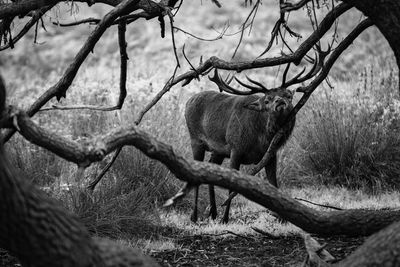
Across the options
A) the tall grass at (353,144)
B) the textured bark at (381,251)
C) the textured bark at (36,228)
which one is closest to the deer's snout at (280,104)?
the tall grass at (353,144)

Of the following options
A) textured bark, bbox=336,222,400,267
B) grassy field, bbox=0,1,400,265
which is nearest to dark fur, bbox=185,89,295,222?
grassy field, bbox=0,1,400,265

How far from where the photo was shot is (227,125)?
8172 millimetres

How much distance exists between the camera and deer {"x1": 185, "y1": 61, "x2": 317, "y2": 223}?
23.6ft

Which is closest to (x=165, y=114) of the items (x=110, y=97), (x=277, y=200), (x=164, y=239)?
(x=110, y=97)

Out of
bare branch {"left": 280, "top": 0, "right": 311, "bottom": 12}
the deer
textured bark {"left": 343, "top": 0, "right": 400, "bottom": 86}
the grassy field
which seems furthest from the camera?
the deer

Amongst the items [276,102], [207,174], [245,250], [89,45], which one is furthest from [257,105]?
[207,174]

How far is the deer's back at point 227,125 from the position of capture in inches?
309

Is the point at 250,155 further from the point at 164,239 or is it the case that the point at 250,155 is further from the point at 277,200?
the point at 277,200

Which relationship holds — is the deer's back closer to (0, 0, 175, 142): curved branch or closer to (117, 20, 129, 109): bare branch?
(117, 20, 129, 109): bare branch

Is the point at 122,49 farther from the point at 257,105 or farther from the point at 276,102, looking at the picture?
the point at 257,105

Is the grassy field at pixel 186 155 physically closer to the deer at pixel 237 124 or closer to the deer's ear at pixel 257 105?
the deer at pixel 237 124

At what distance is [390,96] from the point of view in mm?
10141

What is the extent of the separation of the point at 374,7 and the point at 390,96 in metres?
6.41

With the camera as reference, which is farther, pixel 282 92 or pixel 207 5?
pixel 207 5
